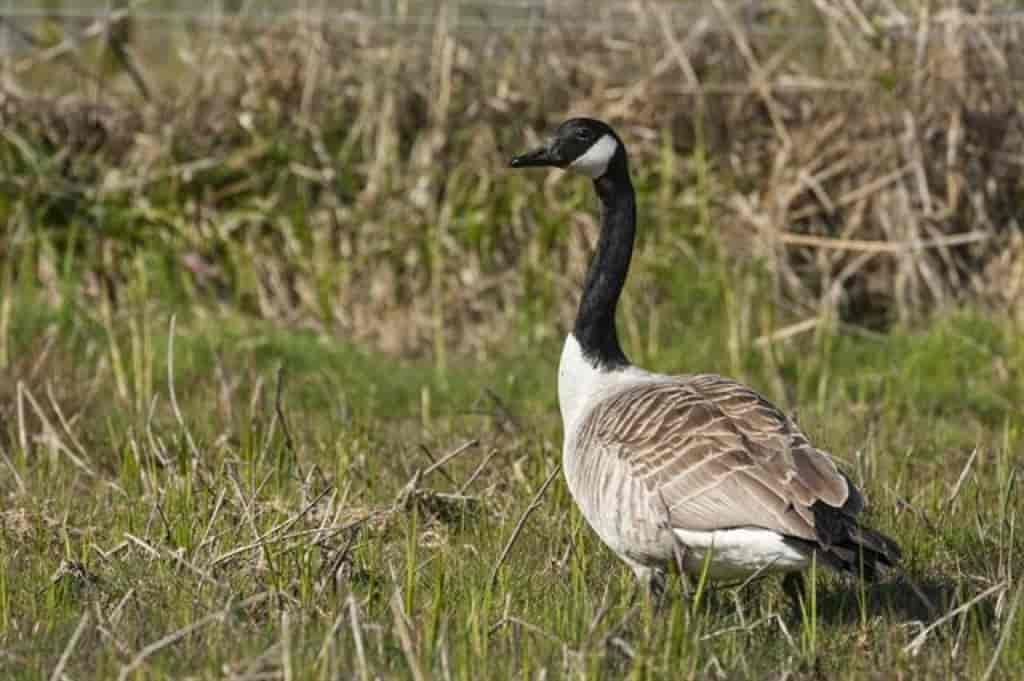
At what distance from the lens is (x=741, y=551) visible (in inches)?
182

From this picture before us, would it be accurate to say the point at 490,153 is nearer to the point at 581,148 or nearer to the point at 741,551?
the point at 581,148

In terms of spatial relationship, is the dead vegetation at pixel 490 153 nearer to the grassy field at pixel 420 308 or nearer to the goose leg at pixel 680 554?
the grassy field at pixel 420 308

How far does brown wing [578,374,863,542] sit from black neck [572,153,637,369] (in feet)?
2.10

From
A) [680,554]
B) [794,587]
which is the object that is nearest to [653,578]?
[680,554]

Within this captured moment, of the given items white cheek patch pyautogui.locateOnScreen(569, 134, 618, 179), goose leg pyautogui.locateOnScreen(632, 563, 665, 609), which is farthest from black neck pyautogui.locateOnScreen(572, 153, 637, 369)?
goose leg pyautogui.locateOnScreen(632, 563, 665, 609)

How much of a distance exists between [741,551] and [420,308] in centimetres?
565

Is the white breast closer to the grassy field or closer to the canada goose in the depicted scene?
the canada goose

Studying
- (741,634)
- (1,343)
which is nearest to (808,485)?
(741,634)

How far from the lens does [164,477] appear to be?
6.49 m

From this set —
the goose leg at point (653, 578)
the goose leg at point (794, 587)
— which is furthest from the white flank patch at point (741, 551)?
the goose leg at point (794, 587)

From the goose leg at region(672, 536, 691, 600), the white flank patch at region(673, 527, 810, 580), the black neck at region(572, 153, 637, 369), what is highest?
the black neck at region(572, 153, 637, 369)

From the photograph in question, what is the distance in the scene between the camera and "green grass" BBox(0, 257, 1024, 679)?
4195mm

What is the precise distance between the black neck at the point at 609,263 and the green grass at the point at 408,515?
64 cm

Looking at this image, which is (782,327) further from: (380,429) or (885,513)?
(885,513)
